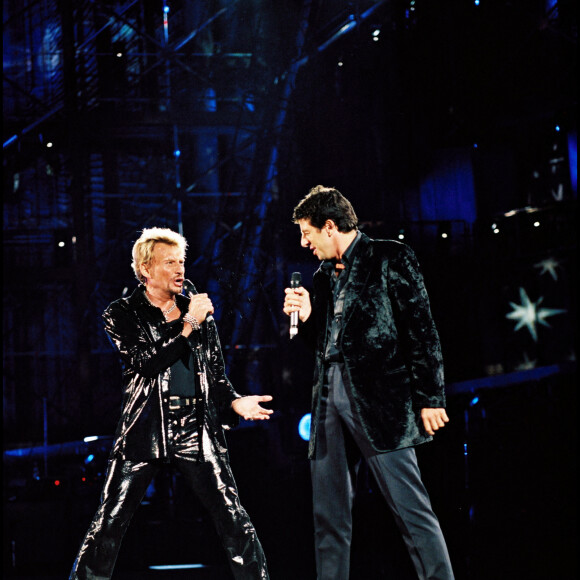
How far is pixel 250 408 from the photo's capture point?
3857 mm

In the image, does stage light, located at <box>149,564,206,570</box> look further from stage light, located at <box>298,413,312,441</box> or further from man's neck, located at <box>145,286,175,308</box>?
stage light, located at <box>298,413,312,441</box>

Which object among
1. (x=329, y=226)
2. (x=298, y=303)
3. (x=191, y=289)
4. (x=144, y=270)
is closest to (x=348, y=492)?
(x=298, y=303)

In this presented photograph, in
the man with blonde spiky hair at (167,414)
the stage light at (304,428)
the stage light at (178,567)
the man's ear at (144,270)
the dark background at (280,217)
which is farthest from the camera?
the stage light at (304,428)

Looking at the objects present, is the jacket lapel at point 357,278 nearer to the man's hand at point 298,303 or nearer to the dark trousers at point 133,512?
the man's hand at point 298,303

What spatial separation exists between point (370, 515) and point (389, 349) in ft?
12.1

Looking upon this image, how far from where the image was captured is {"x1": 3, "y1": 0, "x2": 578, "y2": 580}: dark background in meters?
7.34

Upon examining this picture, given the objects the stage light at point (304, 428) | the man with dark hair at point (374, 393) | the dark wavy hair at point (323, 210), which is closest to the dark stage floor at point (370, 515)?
the stage light at point (304, 428)

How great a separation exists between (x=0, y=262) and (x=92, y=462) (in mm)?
5312

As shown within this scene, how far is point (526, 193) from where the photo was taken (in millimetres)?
16797

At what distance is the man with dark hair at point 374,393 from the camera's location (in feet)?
10.8

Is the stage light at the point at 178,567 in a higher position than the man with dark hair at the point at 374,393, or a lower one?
lower

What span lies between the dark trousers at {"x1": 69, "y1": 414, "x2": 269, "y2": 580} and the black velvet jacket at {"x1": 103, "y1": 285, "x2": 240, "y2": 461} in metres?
0.08

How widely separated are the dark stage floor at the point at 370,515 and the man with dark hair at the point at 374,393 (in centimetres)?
149

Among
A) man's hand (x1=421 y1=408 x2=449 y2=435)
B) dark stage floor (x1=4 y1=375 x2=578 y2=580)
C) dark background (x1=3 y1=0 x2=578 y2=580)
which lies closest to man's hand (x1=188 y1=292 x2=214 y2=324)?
man's hand (x1=421 y1=408 x2=449 y2=435)
